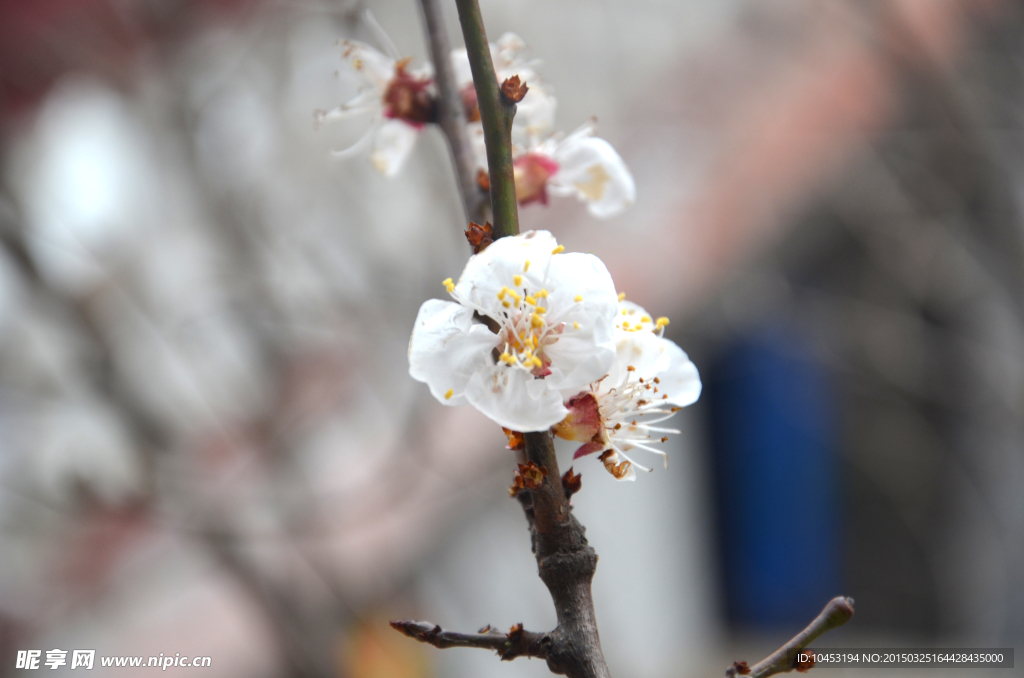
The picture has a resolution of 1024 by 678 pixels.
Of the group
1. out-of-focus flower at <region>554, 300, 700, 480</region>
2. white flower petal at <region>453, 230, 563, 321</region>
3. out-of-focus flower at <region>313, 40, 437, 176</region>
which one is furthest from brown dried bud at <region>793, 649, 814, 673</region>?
out-of-focus flower at <region>313, 40, 437, 176</region>

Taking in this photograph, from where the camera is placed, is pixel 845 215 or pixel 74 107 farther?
pixel 845 215

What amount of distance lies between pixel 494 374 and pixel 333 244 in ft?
4.21

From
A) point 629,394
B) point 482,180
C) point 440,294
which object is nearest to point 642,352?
point 629,394

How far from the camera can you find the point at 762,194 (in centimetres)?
180

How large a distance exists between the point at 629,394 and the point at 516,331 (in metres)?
0.08

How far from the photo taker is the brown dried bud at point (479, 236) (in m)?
0.28

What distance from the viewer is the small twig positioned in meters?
0.29

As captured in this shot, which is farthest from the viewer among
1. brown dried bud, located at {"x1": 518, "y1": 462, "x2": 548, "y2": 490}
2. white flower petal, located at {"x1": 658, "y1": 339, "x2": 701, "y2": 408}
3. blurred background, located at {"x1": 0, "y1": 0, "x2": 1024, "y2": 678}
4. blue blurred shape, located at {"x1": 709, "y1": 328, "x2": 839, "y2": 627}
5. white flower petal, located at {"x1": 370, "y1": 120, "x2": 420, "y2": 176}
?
blue blurred shape, located at {"x1": 709, "y1": 328, "x2": 839, "y2": 627}

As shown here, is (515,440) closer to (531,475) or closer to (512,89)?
(531,475)

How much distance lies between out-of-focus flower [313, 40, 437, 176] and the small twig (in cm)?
32

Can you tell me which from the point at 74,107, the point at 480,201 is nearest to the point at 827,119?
the point at 480,201

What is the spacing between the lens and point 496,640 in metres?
0.30

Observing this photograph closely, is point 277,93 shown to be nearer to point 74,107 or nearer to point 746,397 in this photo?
point 74,107

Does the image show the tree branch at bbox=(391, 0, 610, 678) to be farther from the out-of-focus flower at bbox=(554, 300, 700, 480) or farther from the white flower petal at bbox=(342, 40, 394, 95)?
the white flower petal at bbox=(342, 40, 394, 95)
